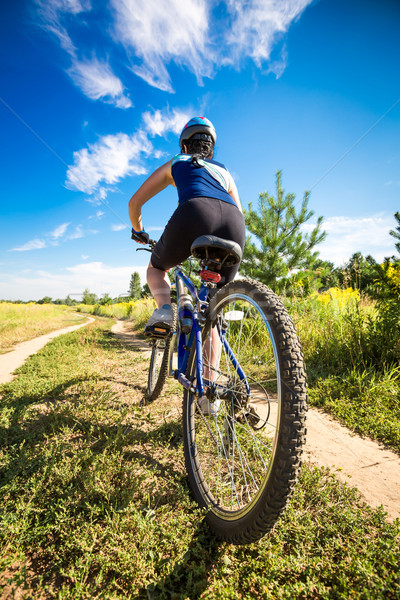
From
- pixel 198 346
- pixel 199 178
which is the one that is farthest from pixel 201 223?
pixel 198 346

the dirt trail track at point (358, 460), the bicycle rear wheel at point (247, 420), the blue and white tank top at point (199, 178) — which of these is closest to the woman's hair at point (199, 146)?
the blue and white tank top at point (199, 178)

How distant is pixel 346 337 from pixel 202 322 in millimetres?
2752

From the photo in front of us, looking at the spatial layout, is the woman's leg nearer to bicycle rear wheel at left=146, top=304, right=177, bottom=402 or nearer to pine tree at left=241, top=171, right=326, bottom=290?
bicycle rear wheel at left=146, top=304, right=177, bottom=402

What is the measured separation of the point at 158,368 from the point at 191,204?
1.77m

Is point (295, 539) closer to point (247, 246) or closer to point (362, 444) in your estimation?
point (362, 444)

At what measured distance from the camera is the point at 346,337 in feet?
11.1

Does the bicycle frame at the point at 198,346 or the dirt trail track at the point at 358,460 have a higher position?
the bicycle frame at the point at 198,346

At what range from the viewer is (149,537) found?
101cm

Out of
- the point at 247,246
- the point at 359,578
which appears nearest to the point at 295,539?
the point at 359,578

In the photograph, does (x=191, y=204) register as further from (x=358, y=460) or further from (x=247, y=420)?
(x=358, y=460)

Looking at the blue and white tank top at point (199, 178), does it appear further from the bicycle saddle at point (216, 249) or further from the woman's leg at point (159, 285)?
the woman's leg at point (159, 285)

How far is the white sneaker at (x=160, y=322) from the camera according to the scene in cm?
181

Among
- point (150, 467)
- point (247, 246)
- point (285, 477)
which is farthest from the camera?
point (247, 246)

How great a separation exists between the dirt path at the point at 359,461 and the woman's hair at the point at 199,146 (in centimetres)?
221
